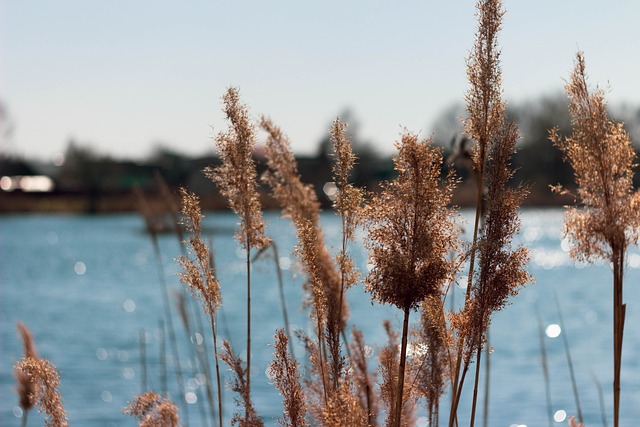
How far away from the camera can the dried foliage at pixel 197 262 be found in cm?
174

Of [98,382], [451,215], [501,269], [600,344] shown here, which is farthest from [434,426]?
[600,344]

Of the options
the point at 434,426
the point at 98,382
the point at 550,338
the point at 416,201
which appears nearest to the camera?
the point at 416,201

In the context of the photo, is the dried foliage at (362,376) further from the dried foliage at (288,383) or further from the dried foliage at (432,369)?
the dried foliage at (288,383)

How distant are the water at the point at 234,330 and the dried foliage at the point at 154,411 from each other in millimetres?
444

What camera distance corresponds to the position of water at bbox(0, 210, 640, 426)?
1184 centimetres

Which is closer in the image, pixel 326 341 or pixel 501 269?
pixel 501 269

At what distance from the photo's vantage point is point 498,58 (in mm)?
1731

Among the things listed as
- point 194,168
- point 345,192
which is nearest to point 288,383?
point 345,192

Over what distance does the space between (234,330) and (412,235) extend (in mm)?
18821

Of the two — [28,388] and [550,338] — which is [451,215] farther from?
[550,338]

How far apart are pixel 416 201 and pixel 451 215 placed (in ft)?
0.27

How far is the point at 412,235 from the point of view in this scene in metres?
1.57

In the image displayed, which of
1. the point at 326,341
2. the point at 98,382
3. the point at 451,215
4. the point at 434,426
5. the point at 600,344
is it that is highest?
the point at 600,344

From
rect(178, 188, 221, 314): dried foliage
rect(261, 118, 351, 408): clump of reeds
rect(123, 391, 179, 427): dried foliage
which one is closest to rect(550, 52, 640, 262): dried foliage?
rect(261, 118, 351, 408): clump of reeds
